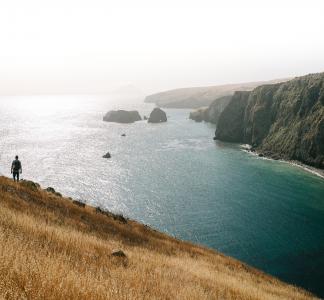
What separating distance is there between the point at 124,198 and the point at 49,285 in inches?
2658

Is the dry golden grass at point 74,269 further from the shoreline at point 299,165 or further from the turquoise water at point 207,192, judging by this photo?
the shoreline at point 299,165

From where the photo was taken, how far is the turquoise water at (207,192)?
5250cm

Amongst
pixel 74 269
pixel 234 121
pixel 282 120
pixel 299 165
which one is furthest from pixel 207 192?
pixel 234 121

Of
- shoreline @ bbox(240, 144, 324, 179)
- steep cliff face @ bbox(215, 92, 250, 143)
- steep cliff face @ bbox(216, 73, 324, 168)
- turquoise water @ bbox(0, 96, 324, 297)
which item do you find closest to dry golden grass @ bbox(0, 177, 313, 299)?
turquoise water @ bbox(0, 96, 324, 297)

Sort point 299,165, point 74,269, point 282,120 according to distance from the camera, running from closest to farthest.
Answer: point 74,269 → point 299,165 → point 282,120

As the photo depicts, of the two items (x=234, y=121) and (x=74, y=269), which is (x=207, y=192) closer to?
(x=74, y=269)

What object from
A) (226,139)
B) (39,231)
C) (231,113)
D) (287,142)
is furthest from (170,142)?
(39,231)

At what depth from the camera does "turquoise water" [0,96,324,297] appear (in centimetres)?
5250

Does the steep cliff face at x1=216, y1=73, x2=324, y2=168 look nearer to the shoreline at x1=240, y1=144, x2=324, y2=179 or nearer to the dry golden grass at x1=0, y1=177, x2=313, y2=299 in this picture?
the shoreline at x1=240, y1=144, x2=324, y2=179

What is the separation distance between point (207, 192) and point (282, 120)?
64.6m

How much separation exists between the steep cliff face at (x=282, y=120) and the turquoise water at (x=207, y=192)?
9.04 m

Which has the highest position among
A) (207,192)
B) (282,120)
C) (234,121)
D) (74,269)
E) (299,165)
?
(74,269)

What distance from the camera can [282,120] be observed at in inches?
5084

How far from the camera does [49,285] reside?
5.82 metres
